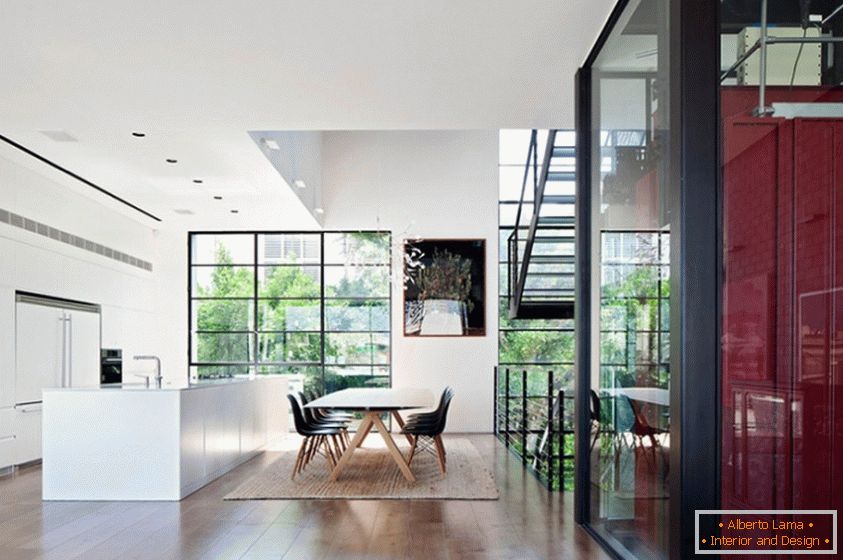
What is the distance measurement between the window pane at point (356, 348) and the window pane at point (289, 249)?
1.16 meters

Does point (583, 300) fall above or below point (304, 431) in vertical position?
above

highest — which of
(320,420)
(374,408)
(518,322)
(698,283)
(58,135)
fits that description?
(58,135)

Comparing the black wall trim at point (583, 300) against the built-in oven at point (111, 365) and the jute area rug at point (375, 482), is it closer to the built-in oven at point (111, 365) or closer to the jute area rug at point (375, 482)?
the jute area rug at point (375, 482)

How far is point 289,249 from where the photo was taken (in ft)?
38.7

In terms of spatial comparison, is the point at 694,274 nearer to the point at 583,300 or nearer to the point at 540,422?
the point at 583,300

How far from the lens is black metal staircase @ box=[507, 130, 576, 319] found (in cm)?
827

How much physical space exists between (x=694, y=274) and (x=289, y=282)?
9.16 metres

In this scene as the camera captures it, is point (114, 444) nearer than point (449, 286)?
Yes

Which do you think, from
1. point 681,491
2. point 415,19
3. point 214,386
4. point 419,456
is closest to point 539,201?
point 419,456

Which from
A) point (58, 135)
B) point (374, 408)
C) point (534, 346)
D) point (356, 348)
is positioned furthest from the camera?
point (356, 348)

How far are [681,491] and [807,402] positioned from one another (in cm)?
56

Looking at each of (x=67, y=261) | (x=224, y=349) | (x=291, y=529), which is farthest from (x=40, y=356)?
(x=291, y=529)

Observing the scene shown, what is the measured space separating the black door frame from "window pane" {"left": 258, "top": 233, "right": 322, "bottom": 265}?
8900 millimetres

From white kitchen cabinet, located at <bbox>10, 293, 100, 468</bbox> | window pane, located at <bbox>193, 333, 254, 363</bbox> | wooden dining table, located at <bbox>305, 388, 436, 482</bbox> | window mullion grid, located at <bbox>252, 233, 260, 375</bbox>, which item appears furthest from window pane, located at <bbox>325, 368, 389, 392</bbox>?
wooden dining table, located at <bbox>305, 388, 436, 482</bbox>
